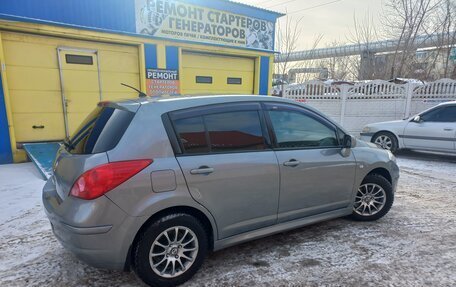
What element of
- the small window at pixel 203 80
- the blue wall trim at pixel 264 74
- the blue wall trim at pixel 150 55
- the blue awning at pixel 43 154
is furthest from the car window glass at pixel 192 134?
the blue wall trim at pixel 264 74

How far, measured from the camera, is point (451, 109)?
284 inches

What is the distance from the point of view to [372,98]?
10859 mm

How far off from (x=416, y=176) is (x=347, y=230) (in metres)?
3.51

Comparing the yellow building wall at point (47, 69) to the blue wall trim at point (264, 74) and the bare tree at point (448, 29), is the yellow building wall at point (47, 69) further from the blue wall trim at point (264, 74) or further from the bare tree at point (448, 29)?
the bare tree at point (448, 29)

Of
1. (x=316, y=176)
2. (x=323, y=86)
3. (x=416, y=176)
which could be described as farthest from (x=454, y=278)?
(x=323, y=86)

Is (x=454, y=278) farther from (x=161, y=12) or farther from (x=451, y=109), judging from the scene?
(x=161, y=12)

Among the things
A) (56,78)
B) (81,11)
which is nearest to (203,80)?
(81,11)

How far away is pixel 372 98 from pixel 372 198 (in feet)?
26.9

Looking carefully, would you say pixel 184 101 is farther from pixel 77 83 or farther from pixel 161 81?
pixel 161 81

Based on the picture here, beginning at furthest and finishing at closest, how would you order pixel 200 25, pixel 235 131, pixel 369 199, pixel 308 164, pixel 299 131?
pixel 200 25
pixel 369 199
pixel 299 131
pixel 308 164
pixel 235 131

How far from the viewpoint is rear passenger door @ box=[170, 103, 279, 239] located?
254cm

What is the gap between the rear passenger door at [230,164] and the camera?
254cm

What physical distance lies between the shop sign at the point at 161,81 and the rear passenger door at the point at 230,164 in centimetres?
536

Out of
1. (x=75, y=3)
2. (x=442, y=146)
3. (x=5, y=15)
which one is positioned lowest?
(x=442, y=146)
